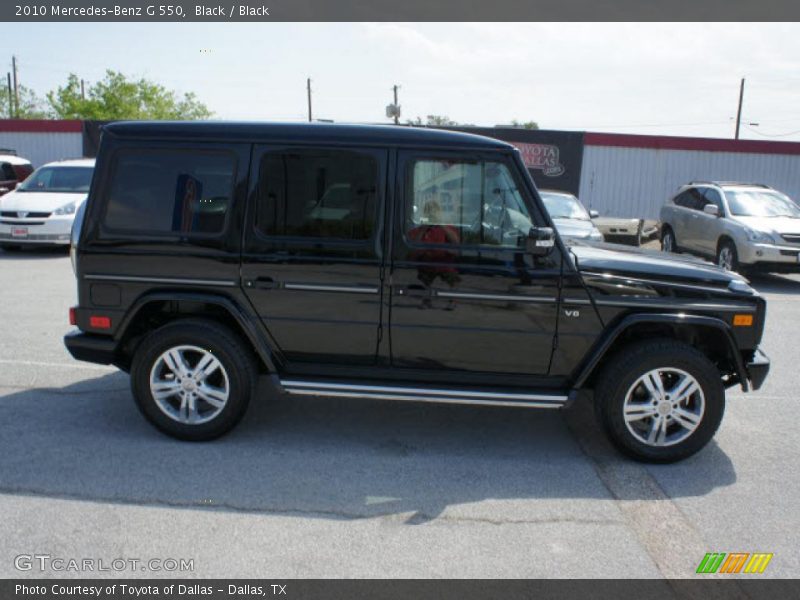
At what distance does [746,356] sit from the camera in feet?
16.0

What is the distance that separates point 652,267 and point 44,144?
942 inches

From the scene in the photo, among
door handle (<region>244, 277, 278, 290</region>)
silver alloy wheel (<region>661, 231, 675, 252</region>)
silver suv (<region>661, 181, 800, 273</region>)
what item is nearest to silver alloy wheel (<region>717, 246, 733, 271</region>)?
silver suv (<region>661, 181, 800, 273</region>)

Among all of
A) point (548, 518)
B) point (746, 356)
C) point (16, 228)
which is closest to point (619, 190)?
point (16, 228)

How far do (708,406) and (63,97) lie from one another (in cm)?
4636

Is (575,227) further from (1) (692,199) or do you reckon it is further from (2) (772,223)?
(1) (692,199)

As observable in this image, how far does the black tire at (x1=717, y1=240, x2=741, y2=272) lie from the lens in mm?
12719

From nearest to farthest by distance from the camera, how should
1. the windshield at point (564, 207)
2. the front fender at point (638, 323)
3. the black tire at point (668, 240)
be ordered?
the front fender at point (638, 323), the windshield at point (564, 207), the black tire at point (668, 240)

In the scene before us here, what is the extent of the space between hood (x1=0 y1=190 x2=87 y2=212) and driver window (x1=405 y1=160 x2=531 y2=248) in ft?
36.2

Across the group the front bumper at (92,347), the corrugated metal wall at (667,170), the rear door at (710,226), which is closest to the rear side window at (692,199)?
the rear door at (710,226)

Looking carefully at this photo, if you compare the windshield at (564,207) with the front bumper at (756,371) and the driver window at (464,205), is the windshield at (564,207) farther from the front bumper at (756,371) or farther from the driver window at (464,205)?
the driver window at (464,205)

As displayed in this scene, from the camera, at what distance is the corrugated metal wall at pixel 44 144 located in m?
23.8

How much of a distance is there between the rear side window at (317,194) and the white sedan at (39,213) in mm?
9293

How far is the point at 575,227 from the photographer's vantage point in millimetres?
12156
